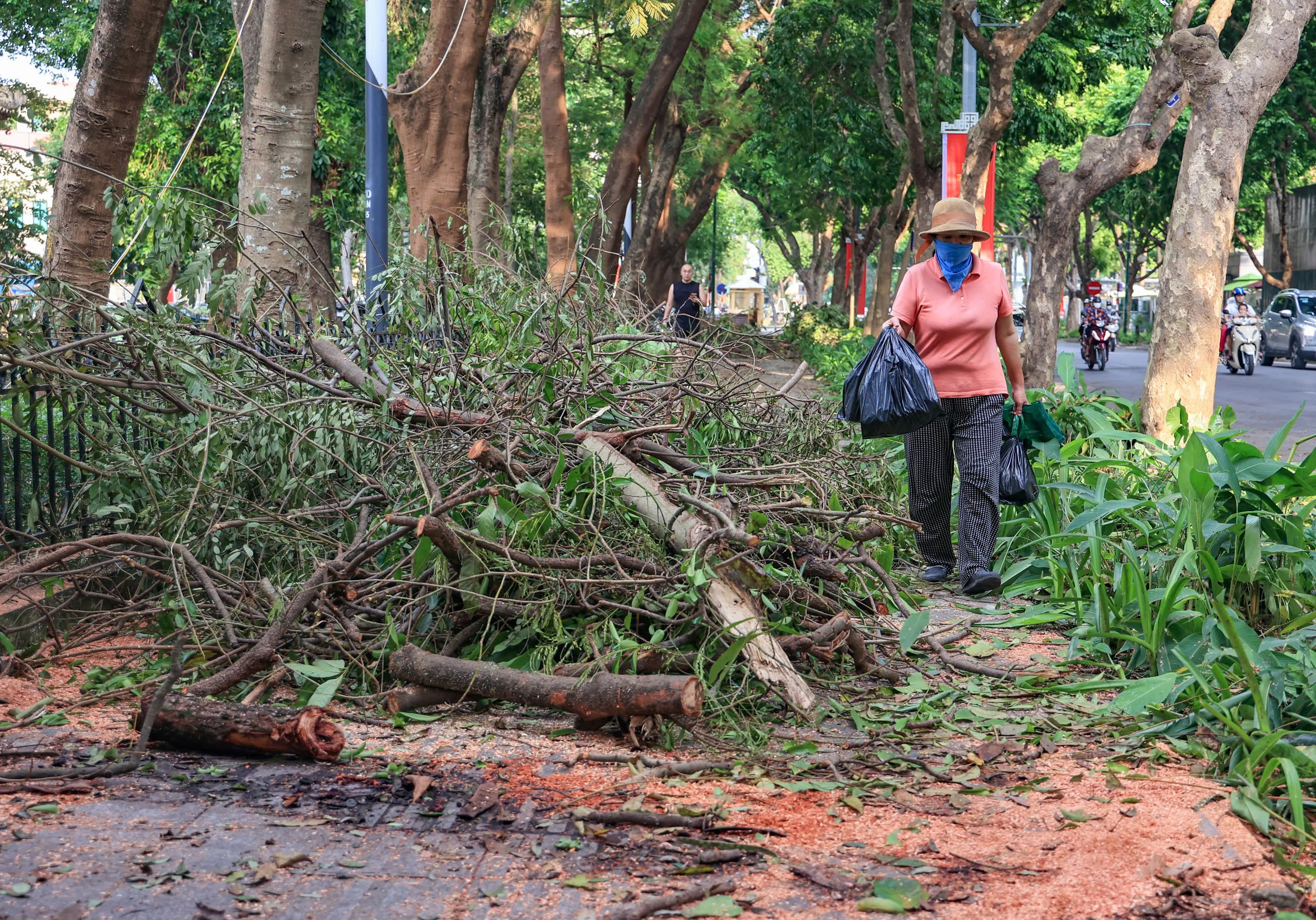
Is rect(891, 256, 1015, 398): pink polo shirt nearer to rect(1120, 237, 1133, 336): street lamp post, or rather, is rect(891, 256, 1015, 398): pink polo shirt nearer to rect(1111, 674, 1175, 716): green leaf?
rect(1111, 674, 1175, 716): green leaf

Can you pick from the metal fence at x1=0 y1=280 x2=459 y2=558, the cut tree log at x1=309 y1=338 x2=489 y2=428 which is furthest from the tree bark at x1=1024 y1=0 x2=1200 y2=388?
the cut tree log at x1=309 y1=338 x2=489 y2=428

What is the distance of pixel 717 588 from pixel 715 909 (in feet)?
5.15

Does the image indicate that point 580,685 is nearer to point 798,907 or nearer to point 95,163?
point 798,907

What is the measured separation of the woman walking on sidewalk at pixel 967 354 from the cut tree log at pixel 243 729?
341 cm

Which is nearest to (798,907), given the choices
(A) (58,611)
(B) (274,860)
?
(B) (274,860)

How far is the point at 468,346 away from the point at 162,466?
1387 mm

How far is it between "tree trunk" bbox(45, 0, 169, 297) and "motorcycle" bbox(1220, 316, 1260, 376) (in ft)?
74.6

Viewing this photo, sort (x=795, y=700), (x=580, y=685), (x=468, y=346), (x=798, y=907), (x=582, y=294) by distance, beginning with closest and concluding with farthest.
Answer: (x=798, y=907)
(x=580, y=685)
(x=795, y=700)
(x=468, y=346)
(x=582, y=294)

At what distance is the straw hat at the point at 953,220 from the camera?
18.7 ft

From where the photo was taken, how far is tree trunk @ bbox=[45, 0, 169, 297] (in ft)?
23.4

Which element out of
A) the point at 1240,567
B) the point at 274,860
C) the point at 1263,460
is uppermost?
the point at 1263,460

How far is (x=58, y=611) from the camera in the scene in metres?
4.82

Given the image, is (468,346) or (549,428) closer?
(549,428)

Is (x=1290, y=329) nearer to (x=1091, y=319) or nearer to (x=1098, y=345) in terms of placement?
(x=1098, y=345)
